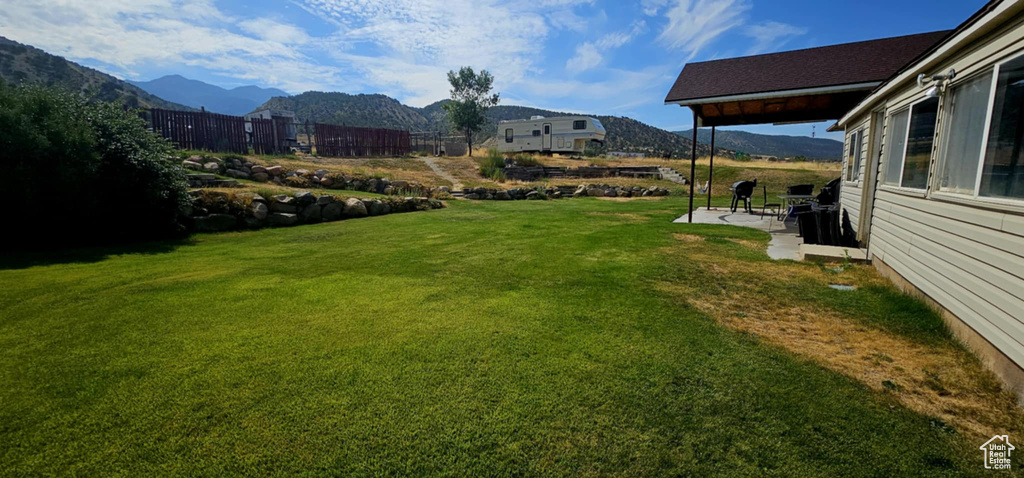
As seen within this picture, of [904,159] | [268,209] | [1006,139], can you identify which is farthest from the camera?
[268,209]

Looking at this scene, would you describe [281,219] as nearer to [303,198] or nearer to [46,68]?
[303,198]

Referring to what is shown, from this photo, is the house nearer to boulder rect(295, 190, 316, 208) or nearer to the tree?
boulder rect(295, 190, 316, 208)

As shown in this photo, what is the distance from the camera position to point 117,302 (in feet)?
12.1

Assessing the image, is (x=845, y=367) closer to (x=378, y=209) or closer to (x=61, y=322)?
(x=61, y=322)

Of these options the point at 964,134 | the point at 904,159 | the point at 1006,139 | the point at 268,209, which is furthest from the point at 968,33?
the point at 268,209

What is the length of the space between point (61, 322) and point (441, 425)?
344 centimetres

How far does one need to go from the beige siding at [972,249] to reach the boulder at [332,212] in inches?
375

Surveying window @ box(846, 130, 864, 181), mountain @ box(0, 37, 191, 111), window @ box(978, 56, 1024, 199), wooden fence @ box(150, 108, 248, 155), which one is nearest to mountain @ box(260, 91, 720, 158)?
mountain @ box(0, 37, 191, 111)

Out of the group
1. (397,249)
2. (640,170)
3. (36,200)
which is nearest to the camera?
(36,200)

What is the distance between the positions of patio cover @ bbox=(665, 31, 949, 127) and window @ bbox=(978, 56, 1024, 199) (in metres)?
5.32

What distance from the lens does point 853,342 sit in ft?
9.91

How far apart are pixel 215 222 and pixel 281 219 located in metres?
1.12

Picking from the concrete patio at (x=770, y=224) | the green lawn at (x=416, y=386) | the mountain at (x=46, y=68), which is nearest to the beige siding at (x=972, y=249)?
the green lawn at (x=416, y=386)

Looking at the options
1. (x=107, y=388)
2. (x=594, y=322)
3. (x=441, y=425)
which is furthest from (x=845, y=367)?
(x=107, y=388)
